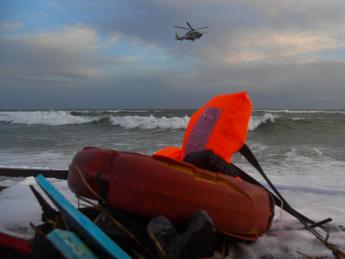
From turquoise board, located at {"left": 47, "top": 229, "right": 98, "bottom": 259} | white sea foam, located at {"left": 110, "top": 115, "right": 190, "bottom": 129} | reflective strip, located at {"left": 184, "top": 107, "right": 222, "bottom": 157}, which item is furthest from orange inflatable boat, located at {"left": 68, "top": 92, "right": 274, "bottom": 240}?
white sea foam, located at {"left": 110, "top": 115, "right": 190, "bottom": 129}

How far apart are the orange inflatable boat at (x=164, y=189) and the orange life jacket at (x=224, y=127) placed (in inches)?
19.7

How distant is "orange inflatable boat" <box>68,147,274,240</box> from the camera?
1.98 metres

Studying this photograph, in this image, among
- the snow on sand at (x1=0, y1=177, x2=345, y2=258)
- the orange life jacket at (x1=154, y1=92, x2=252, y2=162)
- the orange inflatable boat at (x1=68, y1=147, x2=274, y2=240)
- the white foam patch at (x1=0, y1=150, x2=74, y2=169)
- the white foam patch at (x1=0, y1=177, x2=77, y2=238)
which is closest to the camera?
the orange inflatable boat at (x1=68, y1=147, x2=274, y2=240)

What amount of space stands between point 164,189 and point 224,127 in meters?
0.91

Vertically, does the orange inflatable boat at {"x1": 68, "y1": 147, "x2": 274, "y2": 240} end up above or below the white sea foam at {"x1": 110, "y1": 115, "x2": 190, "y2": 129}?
above

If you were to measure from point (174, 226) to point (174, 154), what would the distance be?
1188mm

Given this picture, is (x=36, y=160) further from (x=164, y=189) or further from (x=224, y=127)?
(x=164, y=189)

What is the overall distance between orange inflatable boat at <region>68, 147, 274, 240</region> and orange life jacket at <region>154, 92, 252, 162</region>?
50cm

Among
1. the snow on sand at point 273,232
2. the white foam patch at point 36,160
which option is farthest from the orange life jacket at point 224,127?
the white foam patch at point 36,160

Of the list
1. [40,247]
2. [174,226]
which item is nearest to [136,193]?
[174,226]

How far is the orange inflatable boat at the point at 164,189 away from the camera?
1.98 metres

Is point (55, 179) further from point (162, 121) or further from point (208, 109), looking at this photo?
point (162, 121)

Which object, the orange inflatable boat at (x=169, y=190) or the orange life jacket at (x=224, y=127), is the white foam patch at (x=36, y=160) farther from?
the orange inflatable boat at (x=169, y=190)

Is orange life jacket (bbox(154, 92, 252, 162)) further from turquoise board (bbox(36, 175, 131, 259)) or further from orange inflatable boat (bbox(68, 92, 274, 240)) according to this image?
turquoise board (bbox(36, 175, 131, 259))
